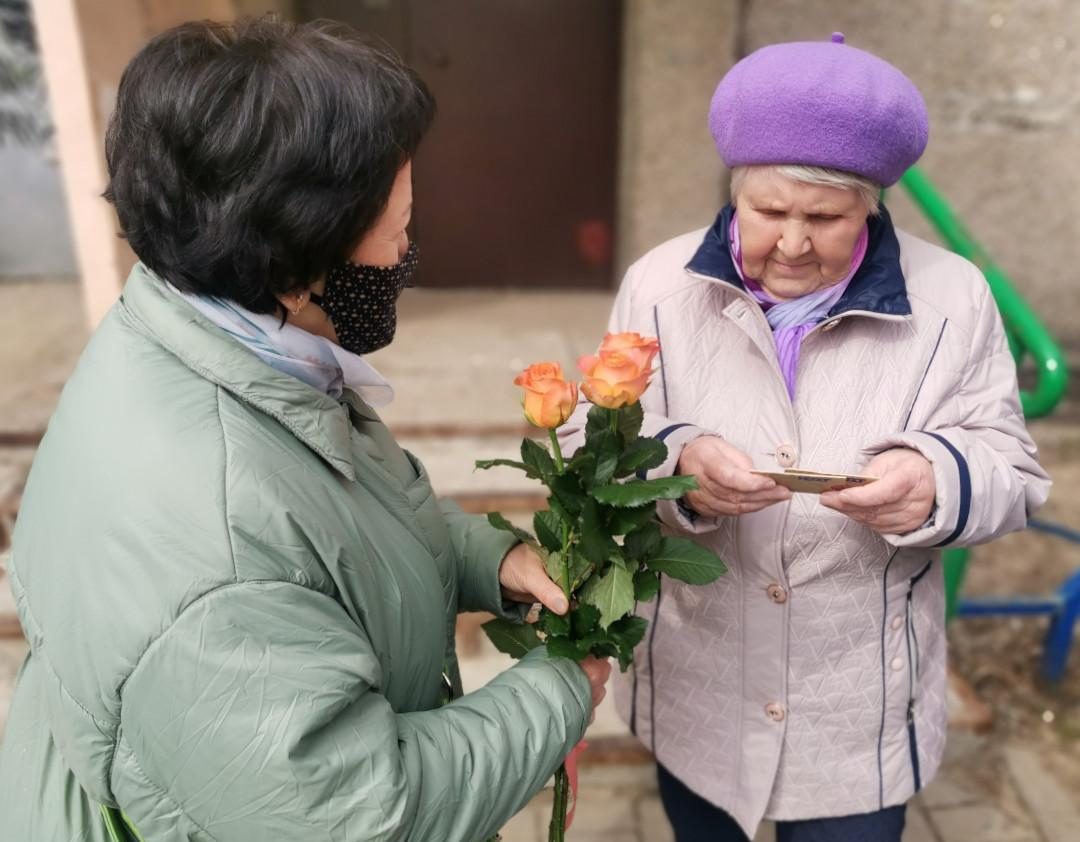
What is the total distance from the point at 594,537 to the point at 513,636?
11.2 inches

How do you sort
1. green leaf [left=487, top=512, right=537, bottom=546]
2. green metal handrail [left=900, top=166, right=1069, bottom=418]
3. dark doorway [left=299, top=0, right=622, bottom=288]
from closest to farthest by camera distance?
green leaf [left=487, top=512, right=537, bottom=546]
green metal handrail [left=900, top=166, right=1069, bottom=418]
dark doorway [left=299, top=0, right=622, bottom=288]

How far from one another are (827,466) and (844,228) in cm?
36

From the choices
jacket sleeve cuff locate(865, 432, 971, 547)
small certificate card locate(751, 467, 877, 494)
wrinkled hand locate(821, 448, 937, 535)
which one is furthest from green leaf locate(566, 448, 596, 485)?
jacket sleeve cuff locate(865, 432, 971, 547)

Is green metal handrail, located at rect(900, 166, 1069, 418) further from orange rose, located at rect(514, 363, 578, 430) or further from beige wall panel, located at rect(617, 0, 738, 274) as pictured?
beige wall panel, located at rect(617, 0, 738, 274)

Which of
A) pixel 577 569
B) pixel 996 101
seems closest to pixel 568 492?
pixel 577 569

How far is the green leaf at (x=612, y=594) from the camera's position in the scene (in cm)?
128

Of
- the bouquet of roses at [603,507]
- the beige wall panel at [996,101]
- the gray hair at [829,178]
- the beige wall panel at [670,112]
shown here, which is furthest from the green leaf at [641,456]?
the beige wall panel at [996,101]

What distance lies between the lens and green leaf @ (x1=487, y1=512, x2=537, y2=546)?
1.41 metres

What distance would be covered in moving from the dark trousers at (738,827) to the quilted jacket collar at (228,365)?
1.11m

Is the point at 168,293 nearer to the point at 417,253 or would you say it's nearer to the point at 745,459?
the point at 417,253

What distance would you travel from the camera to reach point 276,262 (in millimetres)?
1061

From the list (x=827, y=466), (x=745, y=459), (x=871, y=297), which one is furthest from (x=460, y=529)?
(x=871, y=297)

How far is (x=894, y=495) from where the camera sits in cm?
130

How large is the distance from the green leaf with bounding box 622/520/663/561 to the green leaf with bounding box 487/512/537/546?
0.17 metres
